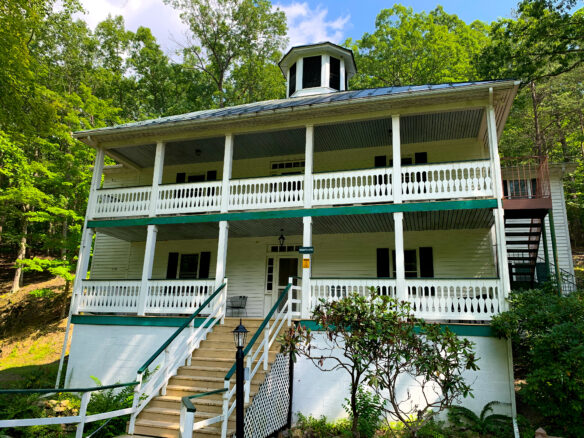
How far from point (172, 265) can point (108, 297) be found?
359 centimetres

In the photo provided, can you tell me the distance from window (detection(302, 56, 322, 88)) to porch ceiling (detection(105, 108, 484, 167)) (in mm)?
4183

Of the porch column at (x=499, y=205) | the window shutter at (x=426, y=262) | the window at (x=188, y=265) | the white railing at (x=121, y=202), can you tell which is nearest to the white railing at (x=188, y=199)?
the white railing at (x=121, y=202)

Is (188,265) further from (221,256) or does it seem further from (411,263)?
(411,263)

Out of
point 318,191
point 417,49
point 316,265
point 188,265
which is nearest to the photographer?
point 318,191

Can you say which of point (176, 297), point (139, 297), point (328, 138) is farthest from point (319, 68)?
point (139, 297)

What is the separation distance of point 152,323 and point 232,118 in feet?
21.3

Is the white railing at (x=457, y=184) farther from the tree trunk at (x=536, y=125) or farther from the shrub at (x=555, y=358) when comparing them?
the tree trunk at (x=536, y=125)

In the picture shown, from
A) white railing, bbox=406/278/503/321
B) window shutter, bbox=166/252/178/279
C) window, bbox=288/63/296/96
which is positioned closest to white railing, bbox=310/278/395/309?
white railing, bbox=406/278/503/321

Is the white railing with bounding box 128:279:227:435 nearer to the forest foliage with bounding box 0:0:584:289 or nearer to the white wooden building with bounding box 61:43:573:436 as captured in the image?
the white wooden building with bounding box 61:43:573:436

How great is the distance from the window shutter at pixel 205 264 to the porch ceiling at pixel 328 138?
3.74 m

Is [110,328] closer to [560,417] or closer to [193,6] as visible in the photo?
[560,417]

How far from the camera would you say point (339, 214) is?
11539 mm

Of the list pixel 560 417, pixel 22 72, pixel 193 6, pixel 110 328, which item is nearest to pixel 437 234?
pixel 560 417

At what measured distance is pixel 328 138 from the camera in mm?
13664
